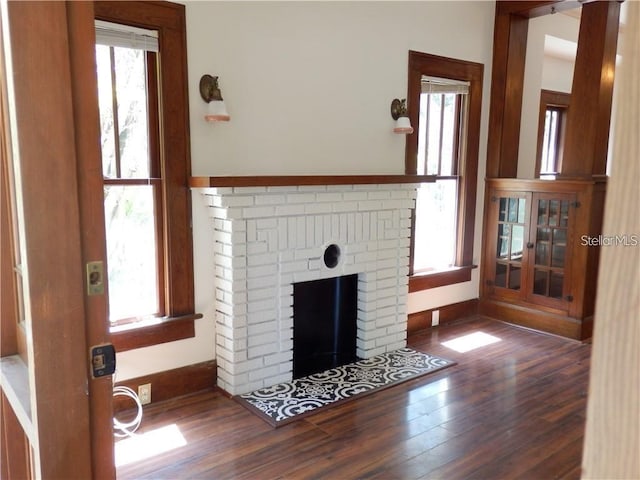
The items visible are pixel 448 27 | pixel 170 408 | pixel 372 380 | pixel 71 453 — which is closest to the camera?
pixel 71 453

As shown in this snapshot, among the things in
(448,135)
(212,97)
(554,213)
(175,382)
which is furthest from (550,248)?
(175,382)

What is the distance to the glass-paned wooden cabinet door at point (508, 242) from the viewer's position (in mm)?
4602

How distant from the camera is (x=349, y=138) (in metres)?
3.79

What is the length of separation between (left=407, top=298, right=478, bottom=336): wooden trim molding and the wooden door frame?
3.60 metres

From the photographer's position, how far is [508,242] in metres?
4.74

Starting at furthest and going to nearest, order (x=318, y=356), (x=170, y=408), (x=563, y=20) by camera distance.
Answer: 1. (x=563, y=20)
2. (x=318, y=356)
3. (x=170, y=408)

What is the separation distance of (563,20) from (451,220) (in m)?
2.66

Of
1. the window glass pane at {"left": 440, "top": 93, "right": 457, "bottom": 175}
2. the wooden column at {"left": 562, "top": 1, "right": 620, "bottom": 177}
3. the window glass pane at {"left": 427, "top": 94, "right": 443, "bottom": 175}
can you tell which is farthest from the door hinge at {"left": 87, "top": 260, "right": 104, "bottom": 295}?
the wooden column at {"left": 562, "top": 1, "right": 620, "bottom": 177}

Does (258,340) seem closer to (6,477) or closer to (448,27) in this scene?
(6,477)

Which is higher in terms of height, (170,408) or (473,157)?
(473,157)

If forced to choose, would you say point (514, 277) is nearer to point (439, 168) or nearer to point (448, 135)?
point (439, 168)

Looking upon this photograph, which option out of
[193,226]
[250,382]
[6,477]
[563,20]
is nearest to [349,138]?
[193,226]

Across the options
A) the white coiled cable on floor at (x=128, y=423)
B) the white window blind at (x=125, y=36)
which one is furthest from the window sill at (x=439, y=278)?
the white window blind at (x=125, y=36)

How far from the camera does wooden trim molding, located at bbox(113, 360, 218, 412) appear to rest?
297cm
